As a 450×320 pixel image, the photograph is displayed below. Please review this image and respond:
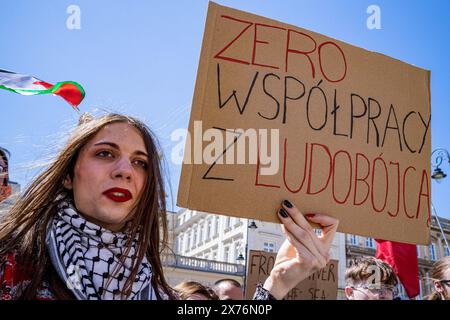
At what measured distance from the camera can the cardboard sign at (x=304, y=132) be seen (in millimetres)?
1661

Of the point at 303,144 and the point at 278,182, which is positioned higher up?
the point at 303,144

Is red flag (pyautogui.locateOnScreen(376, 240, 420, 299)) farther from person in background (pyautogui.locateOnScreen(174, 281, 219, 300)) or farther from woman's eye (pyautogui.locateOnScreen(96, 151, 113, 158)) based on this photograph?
woman's eye (pyautogui.locateOnScreen(96, 151, 113, 158))

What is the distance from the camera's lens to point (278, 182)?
5.67 feet

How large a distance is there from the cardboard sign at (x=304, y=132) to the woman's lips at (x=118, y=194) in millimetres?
191

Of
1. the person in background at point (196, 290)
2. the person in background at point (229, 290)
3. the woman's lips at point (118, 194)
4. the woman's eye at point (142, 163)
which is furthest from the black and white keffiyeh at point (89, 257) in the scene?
the person in background at point (229, 290)

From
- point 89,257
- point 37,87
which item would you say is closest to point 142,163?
point 89,257

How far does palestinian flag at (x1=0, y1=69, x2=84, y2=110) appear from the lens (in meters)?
5.14

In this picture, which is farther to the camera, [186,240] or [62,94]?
[186,240]

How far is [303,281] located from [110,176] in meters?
3.36

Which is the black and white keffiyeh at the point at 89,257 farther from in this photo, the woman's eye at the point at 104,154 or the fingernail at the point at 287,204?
the fingernail at the point at 287,204
